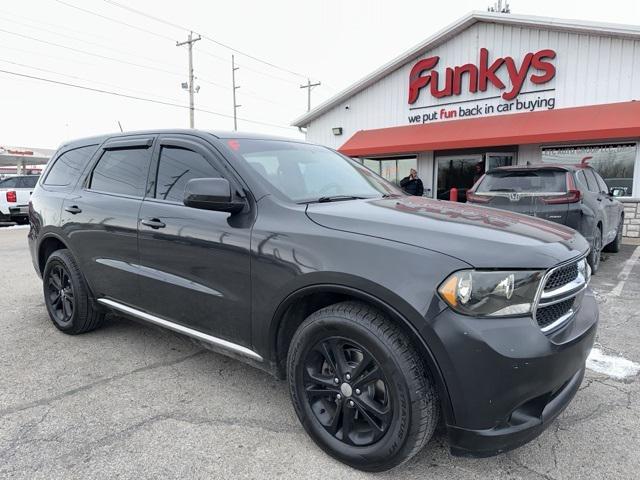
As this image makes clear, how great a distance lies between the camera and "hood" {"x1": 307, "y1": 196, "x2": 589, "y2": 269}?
193 centimetres

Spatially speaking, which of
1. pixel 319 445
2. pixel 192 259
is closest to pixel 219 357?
pixel 192 259

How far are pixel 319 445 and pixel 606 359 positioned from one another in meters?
2.54

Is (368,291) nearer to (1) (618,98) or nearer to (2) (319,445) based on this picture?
(2) (319,445)

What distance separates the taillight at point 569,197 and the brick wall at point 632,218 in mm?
6615

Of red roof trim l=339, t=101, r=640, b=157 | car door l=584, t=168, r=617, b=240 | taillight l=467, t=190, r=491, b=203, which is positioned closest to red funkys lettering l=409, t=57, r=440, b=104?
red roof trim l=339, t=101, r=640, b=157

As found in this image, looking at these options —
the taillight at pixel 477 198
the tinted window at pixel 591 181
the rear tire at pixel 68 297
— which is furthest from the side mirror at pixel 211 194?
the tinted window at pixel 591 181

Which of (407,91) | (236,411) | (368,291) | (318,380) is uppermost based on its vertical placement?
(407,91)

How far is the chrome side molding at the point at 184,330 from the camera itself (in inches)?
104

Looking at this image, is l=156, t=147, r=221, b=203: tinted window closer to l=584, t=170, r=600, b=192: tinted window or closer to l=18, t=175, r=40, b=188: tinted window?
l=584, t=170, r=600, b=192: tinted window

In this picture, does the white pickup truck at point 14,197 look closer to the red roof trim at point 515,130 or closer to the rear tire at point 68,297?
the red roof trim at point 515,130

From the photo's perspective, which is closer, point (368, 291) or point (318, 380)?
point (368, 291)

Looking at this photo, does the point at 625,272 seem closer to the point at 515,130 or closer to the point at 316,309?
the point at 515,130

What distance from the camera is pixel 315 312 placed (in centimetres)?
232

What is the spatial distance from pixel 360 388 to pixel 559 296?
1.02 metres
